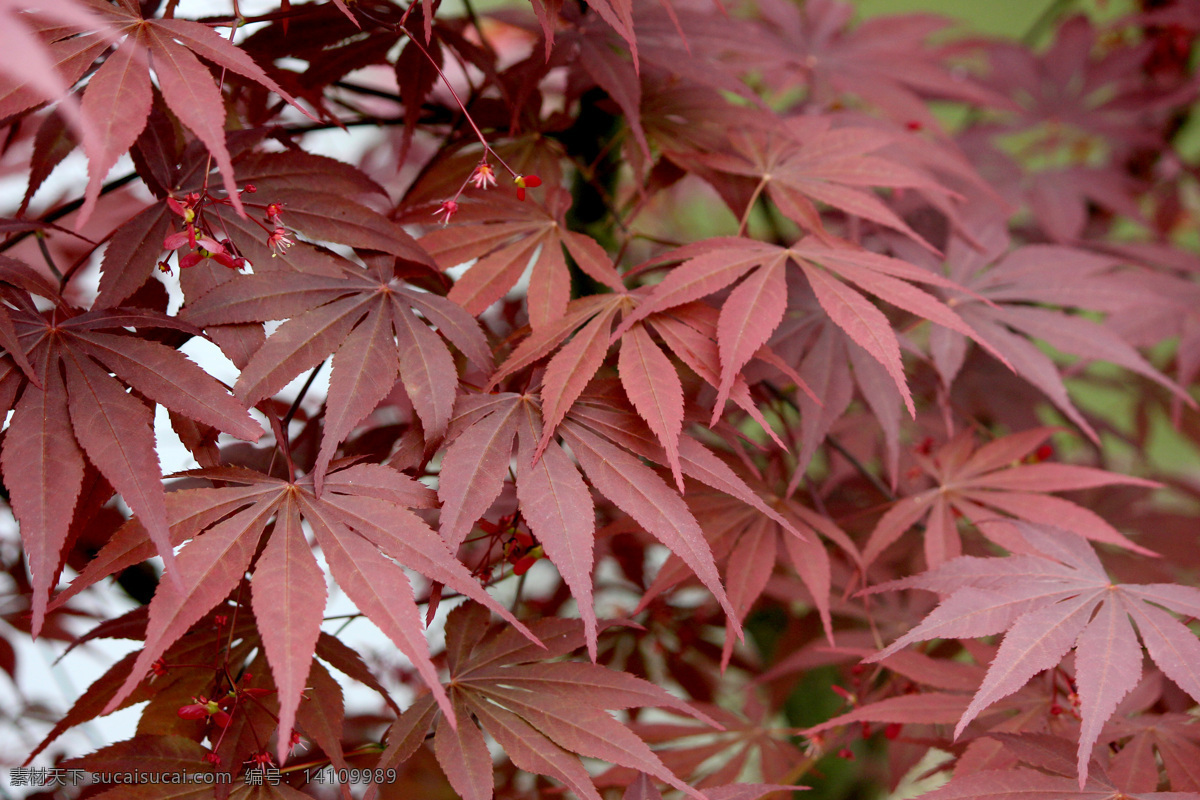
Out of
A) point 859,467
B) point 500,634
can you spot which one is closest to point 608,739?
point 500,634

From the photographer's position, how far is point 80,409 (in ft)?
1.43

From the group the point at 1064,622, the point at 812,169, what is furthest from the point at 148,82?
the point at 1064,622

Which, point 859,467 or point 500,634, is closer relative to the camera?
point 500,634

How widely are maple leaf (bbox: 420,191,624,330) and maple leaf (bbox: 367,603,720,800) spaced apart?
217 millimetres

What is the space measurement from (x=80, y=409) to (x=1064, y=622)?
1.87 feet

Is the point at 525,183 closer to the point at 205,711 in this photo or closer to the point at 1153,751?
the point at 205,711

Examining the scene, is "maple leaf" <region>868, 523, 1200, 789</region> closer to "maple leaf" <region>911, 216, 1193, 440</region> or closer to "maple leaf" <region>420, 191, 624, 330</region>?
"maple leaf" <region>911, 216, 1193, 440</region>

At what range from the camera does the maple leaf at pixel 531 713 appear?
0.48m

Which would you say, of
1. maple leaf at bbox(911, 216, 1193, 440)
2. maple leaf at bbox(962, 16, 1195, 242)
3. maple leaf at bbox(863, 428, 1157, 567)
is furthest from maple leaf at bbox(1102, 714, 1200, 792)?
maple leaf at bbox(962, 16, 1195, 242)

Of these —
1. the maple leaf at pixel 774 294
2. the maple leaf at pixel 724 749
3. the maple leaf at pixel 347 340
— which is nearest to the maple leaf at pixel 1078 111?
the maple leaf at pixel 774 294

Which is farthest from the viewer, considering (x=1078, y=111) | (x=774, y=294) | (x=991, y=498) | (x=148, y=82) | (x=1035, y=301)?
(x=1078, y=111)

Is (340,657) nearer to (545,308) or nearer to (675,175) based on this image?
(545,308)

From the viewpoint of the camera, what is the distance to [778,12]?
97 centimetres

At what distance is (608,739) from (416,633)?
0.49 feet
